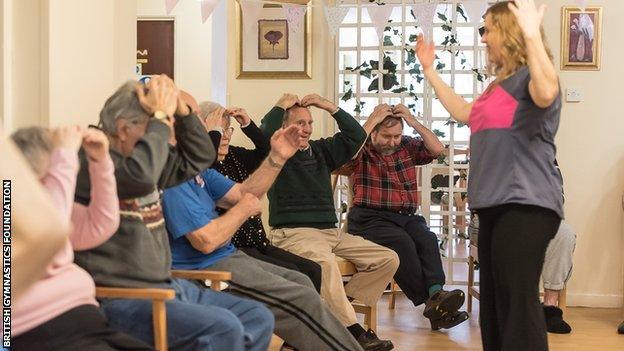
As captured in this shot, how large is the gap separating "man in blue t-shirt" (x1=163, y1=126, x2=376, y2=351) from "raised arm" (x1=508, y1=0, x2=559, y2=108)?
107 centimetres

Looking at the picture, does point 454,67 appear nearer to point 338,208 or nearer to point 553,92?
point 338,208

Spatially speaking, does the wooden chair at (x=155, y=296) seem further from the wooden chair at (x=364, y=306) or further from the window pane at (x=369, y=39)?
the window pane at (x=369, y=39)

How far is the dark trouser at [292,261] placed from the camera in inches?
149

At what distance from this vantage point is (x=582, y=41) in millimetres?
5465

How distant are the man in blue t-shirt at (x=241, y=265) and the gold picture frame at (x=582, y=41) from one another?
2862 millimetres

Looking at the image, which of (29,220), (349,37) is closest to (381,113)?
(349,37)

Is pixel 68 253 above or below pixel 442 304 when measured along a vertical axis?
above

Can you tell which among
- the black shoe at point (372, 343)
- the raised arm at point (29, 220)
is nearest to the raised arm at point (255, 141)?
the black shoe at point (372, 343)

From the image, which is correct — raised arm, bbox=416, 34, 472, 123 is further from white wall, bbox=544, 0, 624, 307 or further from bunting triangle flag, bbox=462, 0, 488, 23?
white wall, bbox=544, 0, 624, 307

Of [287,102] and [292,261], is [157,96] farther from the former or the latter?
[287,102]

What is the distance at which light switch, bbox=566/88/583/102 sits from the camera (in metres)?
5.47

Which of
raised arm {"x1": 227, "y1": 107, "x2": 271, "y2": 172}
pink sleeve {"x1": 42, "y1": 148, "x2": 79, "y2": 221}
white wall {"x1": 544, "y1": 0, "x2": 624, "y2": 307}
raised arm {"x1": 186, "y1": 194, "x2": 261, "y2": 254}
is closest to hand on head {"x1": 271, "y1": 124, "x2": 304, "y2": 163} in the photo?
raised arm {"x1": 186, "y1": 194, "x2": 261, "y2": 254}

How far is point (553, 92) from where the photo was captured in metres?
2.71

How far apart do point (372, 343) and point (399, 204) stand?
0.97 metres
